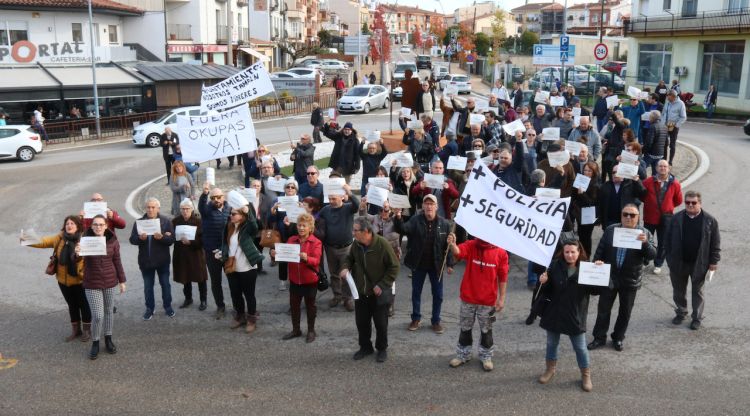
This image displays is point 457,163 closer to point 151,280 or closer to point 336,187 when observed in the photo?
point 336,187

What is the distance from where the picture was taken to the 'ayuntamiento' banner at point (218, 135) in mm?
12203

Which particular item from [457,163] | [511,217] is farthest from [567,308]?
[457,163]

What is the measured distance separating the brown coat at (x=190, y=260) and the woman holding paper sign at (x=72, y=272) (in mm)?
1297

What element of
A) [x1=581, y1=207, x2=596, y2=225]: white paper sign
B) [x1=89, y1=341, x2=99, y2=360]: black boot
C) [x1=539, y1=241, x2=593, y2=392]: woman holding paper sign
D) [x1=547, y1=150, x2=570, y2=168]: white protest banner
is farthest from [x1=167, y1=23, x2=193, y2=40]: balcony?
[x1=539, y1=241, x2=593, y2=392]: woman holding paper sign

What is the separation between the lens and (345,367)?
7871mm

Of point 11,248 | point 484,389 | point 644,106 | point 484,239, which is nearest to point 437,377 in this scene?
point 484,389

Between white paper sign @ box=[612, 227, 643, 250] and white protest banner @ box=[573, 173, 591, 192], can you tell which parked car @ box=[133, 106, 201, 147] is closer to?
white protest banner @ box=[573, 173, 591, 192]

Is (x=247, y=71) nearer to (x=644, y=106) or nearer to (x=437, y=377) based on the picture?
(x=437, y=377)

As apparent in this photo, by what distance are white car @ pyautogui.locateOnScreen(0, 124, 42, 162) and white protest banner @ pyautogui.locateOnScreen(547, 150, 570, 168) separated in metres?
21.3

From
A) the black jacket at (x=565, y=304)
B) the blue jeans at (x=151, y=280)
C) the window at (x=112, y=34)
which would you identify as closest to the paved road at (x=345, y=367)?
the blue jeans at (x=151, y=280)

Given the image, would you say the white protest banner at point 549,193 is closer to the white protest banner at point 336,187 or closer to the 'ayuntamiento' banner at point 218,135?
the white protest banner at point 336,187

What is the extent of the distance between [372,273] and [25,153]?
21942 mm

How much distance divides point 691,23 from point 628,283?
3446cm

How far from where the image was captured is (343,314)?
9.56m
